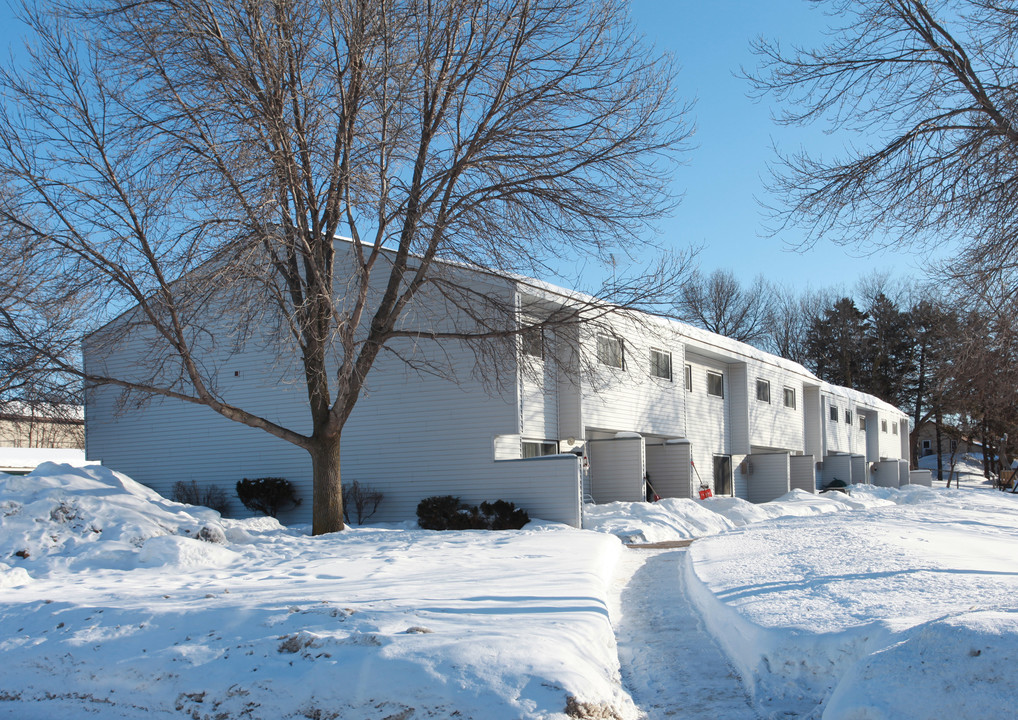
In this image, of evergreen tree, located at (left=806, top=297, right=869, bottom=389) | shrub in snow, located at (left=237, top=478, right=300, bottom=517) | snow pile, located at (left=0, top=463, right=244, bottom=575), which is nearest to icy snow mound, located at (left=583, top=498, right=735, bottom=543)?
shrub in snow, located at (left=237, top=478, right=300, bottom=517)

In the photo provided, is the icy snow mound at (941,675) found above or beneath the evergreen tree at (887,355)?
beneath

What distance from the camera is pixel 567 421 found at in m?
20.3

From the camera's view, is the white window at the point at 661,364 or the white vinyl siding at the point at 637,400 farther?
the white window at the point at 661,364

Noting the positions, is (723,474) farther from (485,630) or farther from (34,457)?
(34,457)

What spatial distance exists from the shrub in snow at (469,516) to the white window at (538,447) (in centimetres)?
249

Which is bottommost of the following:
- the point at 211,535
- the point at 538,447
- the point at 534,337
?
the point at 211,535

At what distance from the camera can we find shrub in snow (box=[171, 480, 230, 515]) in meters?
21.6

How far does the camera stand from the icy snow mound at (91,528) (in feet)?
34.2

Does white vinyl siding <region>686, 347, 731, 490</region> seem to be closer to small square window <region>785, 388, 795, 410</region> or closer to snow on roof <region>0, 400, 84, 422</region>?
small square window <region>785, 388, 795, 410</region>

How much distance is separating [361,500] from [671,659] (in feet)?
44.2

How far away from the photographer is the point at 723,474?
2938cm

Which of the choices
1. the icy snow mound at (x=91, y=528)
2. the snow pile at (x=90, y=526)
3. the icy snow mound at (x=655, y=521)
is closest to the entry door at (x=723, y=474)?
the icy snow mound at (x=655, y=521)

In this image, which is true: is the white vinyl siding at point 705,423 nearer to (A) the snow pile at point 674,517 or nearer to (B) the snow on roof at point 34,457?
(A) the snow pile at point 674,517

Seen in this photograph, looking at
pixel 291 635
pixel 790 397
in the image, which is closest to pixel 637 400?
pixel 790 397
